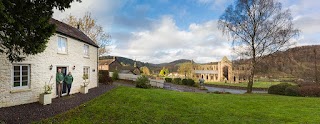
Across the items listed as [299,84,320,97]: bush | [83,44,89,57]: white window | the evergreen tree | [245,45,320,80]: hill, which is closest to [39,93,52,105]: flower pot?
the evergreen tree

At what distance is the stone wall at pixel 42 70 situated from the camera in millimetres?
11359

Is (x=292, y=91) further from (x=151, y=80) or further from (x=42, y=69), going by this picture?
(x=42, y=69)

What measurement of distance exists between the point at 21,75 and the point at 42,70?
1781mm

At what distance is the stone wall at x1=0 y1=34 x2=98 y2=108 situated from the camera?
37.3 ft

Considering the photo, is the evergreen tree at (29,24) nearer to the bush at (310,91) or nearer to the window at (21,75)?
the window at (21,75)

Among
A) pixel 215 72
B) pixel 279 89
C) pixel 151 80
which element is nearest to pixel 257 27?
pixel 279 89

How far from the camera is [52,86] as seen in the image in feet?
50.2

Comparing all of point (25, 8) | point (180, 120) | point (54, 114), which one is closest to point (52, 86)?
point (54, 114)

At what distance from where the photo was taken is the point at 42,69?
14.2 m


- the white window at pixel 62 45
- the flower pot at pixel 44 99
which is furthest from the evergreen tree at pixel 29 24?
the white window at pixel 62 45

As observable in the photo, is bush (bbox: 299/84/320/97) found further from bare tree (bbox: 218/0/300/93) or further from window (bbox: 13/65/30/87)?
window (bbox: 13/65/30/87)

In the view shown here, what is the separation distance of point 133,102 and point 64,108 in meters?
4.52

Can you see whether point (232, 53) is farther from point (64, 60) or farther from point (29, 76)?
point (29, 76)

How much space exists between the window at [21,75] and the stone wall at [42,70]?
0.23 m
